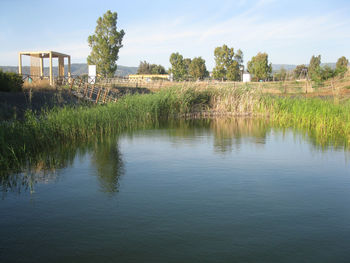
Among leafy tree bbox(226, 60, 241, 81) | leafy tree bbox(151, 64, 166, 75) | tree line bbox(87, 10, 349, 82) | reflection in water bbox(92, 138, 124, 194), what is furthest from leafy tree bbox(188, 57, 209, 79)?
reflection in water bbox(92, 138, 124, 194)

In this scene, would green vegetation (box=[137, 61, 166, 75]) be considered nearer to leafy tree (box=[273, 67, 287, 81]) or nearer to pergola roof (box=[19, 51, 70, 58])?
leafy tree (box=[273, 67, 287, 81])

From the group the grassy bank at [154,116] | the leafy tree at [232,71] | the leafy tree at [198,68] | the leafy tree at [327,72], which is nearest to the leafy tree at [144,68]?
the leafy tree at [198,68]

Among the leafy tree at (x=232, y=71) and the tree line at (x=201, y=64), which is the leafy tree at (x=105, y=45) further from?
the leafy tree at (x=232, y=71)

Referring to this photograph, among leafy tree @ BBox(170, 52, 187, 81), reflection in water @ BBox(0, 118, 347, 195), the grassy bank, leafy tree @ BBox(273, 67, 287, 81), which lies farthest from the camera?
leafy tree @ BBox(170, 52, 187, 81)

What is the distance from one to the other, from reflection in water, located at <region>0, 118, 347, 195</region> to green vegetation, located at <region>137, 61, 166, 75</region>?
49.5 metres

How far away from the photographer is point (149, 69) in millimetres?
63281

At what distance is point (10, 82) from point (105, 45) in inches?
829

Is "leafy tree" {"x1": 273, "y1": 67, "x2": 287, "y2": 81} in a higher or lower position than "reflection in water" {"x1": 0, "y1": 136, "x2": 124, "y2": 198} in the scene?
higher

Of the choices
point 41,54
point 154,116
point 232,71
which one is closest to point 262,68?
point 232,71

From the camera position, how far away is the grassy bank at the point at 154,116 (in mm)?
7145

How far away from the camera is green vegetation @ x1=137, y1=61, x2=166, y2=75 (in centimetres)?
6253

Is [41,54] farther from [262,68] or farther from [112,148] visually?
[262,68]

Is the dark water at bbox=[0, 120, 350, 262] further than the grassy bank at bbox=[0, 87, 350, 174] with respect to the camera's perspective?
No

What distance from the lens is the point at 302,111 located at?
1223cm
